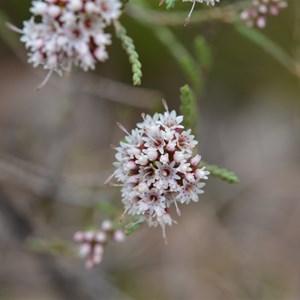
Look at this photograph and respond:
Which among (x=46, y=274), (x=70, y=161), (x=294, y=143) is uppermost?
(x=294, y=143)

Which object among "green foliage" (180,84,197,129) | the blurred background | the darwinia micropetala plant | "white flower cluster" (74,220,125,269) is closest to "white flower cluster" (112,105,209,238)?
the darwinia micropetala plant

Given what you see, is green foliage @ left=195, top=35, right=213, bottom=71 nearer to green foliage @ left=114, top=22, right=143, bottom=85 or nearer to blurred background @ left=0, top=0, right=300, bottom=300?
green foliage @ left=114, top=22, right=143, bottom=85

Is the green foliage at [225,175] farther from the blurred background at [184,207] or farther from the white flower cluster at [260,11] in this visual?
the blurred background at [184,207]

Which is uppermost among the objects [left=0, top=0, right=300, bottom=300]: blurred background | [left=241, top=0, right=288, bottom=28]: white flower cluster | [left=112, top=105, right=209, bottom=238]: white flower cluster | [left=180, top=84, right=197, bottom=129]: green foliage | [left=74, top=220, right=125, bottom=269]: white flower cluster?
[left=0, top=0, right=300, bottom=300]: blurred background

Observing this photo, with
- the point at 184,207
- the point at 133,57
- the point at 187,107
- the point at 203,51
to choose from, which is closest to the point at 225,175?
the point at 187,107

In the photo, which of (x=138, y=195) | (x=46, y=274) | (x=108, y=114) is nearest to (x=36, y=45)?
(x=138, y=195)

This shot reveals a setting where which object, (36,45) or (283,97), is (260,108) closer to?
(283,97)

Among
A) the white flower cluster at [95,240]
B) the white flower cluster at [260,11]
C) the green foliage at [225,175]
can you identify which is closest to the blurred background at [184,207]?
the white flower cluster at [95,240]
